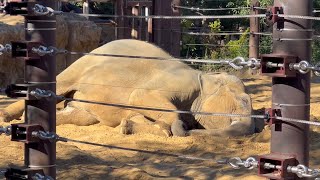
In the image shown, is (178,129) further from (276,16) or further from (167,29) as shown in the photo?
(167,29)

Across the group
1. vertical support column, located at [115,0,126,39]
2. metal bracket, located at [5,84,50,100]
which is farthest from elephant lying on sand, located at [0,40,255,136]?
metal bracket, located at [5,84,50,100]

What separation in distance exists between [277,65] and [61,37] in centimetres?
Result: 1120

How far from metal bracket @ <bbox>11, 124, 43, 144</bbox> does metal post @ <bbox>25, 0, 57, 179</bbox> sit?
0.04 m

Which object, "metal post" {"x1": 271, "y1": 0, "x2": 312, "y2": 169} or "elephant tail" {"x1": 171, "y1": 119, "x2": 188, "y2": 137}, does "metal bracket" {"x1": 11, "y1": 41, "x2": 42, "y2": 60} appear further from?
"elephant tail" {"x1": 171, "y1": 119, "x2": 188, "y2": 137}

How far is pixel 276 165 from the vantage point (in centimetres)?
271

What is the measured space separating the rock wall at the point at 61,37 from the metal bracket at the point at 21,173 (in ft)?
29.9

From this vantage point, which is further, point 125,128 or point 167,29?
point 167,29

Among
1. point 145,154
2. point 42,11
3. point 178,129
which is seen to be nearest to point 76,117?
point 178,129

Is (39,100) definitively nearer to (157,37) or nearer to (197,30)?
(157,37)

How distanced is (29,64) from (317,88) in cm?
994

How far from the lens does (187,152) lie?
7.47 meters

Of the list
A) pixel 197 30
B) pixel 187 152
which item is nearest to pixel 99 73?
pixel 187 152

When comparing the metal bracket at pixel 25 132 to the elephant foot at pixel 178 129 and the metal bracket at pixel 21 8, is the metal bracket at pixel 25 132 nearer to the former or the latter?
the metal bracket at pixel 21 8

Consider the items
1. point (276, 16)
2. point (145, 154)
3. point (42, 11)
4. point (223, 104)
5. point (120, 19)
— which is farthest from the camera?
point (120, 19)
